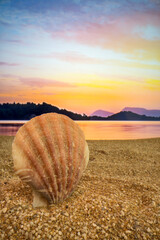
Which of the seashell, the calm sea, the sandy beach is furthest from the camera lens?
the calm sea

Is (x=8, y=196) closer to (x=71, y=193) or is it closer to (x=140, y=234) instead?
→ (x=71, y=193)

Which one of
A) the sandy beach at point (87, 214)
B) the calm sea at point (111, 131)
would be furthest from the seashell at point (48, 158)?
the calm sea at point (111, 131)

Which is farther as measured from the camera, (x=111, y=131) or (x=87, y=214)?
(x=111, y=131)

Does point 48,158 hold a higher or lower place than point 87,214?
higher

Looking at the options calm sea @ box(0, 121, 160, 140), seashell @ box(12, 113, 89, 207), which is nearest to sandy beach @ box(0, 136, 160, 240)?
seashell @ box(12, 113, 89, 207)

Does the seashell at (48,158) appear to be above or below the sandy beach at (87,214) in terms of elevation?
above

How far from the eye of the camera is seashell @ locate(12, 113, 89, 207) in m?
3.50

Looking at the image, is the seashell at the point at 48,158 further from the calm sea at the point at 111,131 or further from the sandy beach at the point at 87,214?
the calm sea at the point at 111,131

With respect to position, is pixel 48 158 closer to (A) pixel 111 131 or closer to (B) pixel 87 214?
(B) pixel 87 214

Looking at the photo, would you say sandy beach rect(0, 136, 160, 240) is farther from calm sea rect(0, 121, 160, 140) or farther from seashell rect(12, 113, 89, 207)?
calm sea rect(0, 121, 160, 140)

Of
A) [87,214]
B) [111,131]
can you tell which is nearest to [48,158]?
[87,214]

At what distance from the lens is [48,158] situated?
11.6 feet

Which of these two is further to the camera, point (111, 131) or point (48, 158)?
point (111, 131)

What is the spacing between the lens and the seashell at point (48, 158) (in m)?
3.50
